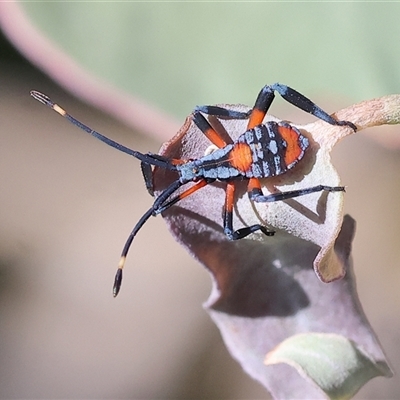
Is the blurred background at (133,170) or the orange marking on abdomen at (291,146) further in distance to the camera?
the blurred background at (133,170)

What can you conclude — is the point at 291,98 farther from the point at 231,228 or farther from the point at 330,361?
the point at 330,361

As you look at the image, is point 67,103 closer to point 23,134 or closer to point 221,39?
point 23,134

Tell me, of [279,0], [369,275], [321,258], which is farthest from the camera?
[279,0]

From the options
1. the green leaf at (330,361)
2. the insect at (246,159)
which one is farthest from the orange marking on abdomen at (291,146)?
the green leaf at (330,361)

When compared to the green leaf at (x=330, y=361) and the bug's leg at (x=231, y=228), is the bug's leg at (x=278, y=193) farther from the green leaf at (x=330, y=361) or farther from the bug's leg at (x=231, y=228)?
the green leaf at (x=330, y=361)

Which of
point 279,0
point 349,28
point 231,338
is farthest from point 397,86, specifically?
point 231,338

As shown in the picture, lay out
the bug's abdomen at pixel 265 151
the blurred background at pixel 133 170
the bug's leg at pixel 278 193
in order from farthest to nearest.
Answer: the blurred background at pixel 133 170, the bug's abdomen at pixel 265 151, the bug's leg at pixel 278 193

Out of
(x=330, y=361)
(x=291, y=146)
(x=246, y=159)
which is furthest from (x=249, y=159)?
(x=330, y=361)
